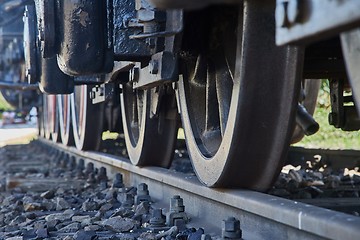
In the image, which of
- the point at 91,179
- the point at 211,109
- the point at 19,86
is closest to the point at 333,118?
the point at 211,109

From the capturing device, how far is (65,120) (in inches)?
257

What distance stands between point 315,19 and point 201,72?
1.97 m

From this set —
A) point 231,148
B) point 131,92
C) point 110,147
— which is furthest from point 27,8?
point 110,147

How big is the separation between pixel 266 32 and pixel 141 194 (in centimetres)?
150

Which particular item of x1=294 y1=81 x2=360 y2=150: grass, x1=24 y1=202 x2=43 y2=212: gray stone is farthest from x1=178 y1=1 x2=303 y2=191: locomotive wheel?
x1=294 y1=81 x2=360 y2=150: grass

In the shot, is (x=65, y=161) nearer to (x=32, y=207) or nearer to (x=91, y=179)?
(x=91, y=179)

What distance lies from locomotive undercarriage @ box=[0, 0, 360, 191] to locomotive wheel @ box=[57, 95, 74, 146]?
208 cm

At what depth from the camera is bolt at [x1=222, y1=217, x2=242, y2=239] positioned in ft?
7.02

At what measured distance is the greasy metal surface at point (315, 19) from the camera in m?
0.89

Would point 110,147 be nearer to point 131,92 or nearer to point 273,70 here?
point 131,92

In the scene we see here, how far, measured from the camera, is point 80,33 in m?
2.81

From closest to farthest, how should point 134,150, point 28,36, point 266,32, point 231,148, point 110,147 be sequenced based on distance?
point 266,32 → point 231,148 → point 28,36 → point 134,150 → point 110,147

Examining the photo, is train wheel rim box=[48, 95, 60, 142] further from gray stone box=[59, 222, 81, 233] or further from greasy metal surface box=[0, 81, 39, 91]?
gray stone box=[59, 222, 81, 233]

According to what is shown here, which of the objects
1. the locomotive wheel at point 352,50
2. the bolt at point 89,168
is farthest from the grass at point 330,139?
the locomotive wheel at point 352,50
